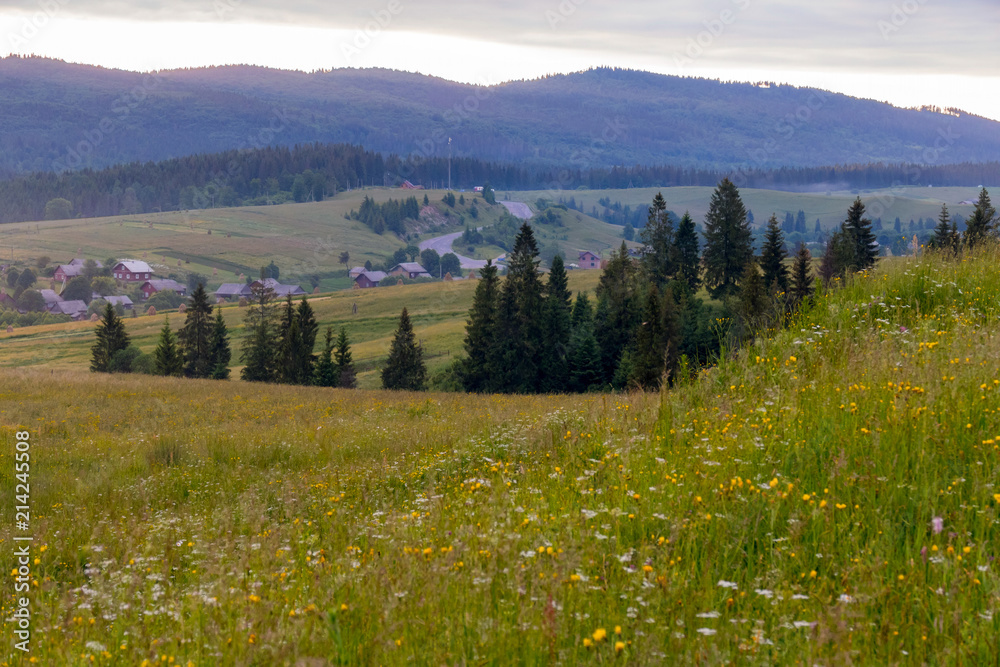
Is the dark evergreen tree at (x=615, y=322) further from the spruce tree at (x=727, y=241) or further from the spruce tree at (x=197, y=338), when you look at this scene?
the spruce tree at (x=197, y=338)

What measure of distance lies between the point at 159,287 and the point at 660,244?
152m

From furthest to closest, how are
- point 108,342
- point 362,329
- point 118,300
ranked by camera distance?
1. point 118,300
2. point 362,329
3. point 108,342

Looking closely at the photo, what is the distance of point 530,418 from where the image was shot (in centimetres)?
1269

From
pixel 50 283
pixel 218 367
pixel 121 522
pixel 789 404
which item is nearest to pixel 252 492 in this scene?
pixel 121 522

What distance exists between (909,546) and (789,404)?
2.51 m

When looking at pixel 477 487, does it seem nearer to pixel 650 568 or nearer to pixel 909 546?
pixel 650 568

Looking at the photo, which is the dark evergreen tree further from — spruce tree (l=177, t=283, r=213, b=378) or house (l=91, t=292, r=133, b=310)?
house (l=91, t=292, r=133, b=310)

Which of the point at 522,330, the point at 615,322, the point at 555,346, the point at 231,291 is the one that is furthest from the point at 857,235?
the point at 231,291

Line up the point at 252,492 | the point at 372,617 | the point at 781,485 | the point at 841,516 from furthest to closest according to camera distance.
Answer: the point at 252,492 < the point at 781,485 < the point at 841,516 < the point at 372,617

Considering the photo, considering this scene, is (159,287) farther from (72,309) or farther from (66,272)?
(66,272)

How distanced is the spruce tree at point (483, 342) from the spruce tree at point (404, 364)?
503 centimetres

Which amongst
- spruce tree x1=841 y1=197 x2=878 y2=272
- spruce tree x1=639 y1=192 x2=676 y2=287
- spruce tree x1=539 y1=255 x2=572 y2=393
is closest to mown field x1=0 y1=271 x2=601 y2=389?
spruce tree x1=539 y1=255 x2=572 y2=393

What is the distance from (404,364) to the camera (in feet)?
251

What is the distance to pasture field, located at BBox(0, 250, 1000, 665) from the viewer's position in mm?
3812
